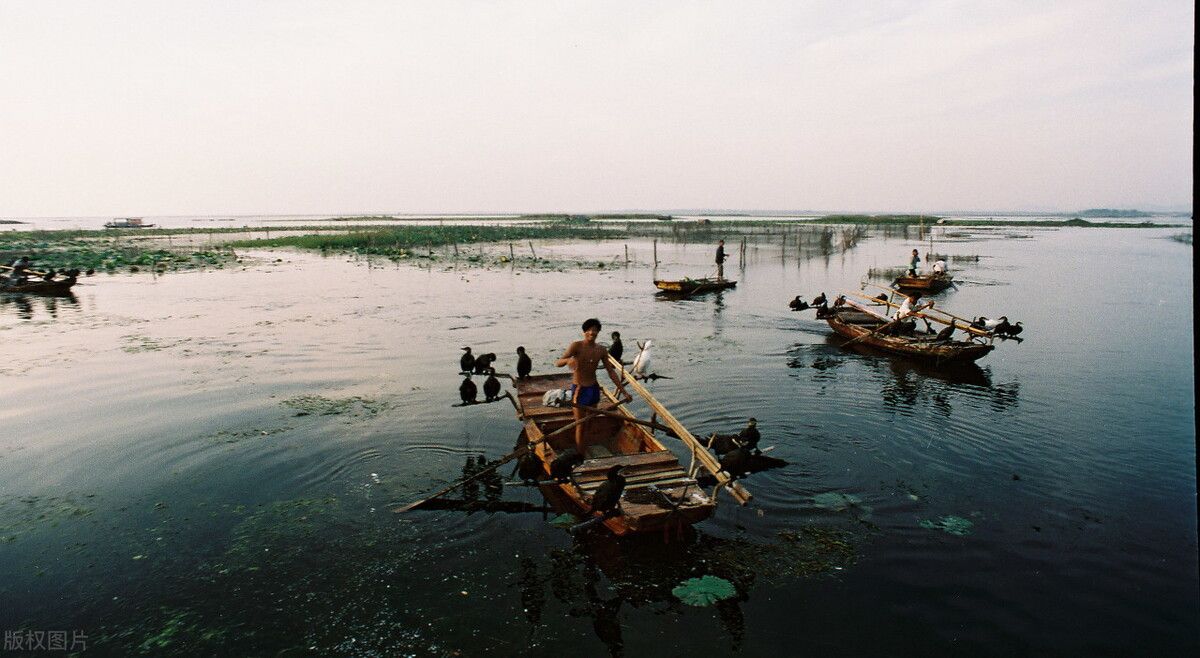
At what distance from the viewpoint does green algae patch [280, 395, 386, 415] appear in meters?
12.2

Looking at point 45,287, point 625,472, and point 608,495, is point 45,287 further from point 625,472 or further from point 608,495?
point 608,495

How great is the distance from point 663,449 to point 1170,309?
90.2ft

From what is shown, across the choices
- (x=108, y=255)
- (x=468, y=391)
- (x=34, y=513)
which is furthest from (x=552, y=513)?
(x=108, y=255)

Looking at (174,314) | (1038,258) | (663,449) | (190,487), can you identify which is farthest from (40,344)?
(1038,258)

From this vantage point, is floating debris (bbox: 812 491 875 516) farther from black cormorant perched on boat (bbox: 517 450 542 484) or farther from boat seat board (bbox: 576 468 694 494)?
black cormorant perched on boat (bbox: 517 450 542 484)

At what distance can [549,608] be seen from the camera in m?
6.52

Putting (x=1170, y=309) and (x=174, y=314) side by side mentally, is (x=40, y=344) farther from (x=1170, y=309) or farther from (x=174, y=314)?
(x=1170, y=309)

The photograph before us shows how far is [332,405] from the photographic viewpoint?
12625 millimetres

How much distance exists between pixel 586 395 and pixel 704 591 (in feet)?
11.3

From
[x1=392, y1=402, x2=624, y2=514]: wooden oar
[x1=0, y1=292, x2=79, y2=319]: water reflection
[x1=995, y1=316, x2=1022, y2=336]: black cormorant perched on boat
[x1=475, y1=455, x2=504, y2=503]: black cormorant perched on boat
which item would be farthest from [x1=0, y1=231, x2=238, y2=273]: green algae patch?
[x1=995, y1=316, x2=1022, y2=336]: black cormorant perched on boat

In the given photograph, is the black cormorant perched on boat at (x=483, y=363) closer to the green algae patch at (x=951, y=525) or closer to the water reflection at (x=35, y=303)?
the green algae patch at (x=951, y=525)

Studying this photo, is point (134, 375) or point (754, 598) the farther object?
point (134, 375)

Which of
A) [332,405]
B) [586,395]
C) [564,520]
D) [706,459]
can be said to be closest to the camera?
[706,459]

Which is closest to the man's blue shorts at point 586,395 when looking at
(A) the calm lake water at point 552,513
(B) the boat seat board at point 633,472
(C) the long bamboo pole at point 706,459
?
(C) the long bamboo pole at point 706,459
